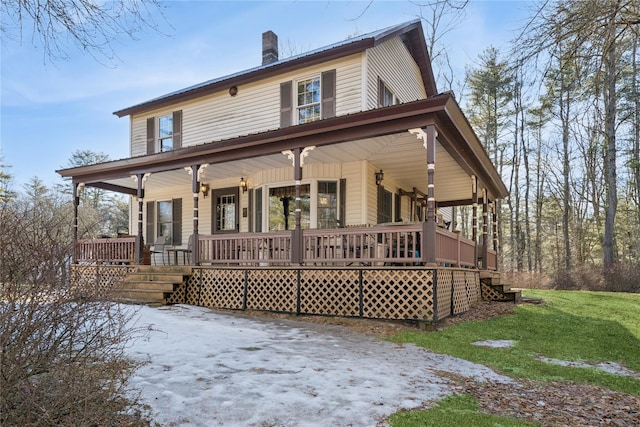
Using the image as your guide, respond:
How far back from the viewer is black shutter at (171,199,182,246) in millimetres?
13508

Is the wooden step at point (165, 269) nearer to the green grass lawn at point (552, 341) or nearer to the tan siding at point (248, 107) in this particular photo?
the tan siding at point (248, 107)

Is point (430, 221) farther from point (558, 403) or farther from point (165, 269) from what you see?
point (165, 269)

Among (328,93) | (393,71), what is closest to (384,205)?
(328,93)

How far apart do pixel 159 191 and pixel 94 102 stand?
3.45m

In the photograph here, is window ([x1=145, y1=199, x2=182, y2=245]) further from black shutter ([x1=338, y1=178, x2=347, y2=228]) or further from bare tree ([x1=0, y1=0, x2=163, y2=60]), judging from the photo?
bare tree ([x1=0, y1=0, x2=163, y2=60])

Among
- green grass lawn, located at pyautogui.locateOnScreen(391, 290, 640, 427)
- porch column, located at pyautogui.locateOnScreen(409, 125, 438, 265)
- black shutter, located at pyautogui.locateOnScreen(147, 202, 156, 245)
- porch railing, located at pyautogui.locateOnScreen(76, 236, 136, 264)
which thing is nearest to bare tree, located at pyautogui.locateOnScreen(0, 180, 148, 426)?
green grass lawn, located at pyautogui.locateOnScreen(391, 290, 640, 427)

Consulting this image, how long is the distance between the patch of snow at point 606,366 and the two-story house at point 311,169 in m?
2.17

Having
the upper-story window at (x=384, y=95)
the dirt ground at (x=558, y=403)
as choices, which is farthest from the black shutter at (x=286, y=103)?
the dirt ground at (x=558, y=403)

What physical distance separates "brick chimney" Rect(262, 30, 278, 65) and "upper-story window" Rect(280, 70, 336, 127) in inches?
148

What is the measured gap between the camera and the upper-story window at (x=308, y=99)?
1079 centimetres

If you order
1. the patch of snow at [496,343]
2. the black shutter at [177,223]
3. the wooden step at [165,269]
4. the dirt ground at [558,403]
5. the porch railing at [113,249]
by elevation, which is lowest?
the patch of snow at [496,343]

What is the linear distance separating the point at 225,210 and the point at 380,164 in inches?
196

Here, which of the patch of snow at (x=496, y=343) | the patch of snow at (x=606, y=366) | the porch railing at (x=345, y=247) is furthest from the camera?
the porch railing at (x=345, y=247)

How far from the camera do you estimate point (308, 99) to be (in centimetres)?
1125
